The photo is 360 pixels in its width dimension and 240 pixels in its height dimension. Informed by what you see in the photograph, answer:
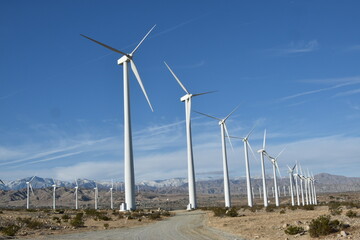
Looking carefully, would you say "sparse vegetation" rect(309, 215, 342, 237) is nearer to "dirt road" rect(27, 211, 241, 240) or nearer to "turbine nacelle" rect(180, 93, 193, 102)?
"dirt road" rect(27, 211, 241, 240)

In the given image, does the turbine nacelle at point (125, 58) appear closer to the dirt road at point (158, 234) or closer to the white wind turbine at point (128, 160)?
the white wind turbine at point (128, 160)

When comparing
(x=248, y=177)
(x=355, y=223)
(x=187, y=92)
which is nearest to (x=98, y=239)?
(x=355, y=223)

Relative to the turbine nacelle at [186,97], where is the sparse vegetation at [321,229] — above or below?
below

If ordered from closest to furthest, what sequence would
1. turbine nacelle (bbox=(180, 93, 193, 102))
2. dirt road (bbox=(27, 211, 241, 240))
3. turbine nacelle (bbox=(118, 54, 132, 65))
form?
dirt road (bbox=(27, 211, 241, 240)) → turbine nacelle (bbox=(118, 54, 132, 65)) → turbine nacelle (bbox=(180, 93, 193, 102))

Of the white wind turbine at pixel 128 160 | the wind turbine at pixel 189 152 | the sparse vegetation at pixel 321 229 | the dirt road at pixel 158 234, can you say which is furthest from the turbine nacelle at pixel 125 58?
the sparse vegetation at pixel 321 229

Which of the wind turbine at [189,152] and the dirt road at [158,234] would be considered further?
the wind turbine at [189,152]

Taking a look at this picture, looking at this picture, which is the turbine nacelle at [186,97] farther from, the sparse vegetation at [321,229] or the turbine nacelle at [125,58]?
the sparse vegetation at [321,229]

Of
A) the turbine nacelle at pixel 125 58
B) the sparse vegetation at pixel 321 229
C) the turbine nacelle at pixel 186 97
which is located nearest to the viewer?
the sparse vegetation at pixel 321 229

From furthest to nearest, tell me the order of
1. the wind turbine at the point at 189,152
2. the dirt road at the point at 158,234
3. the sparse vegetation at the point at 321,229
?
the wind turbine at the point at 189,152
the dirt road at the point at 158,234
the sparse vegetation at the point at 321,229

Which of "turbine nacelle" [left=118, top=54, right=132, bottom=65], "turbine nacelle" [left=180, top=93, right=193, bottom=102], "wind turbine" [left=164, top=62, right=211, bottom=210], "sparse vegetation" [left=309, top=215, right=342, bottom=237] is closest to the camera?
"sparse vegetation" [left=309, top=215, right=342, bottom=237]

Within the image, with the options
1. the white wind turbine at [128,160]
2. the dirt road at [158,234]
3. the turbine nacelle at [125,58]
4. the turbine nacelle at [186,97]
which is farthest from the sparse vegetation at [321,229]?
the turbine nacelle at [186,97]

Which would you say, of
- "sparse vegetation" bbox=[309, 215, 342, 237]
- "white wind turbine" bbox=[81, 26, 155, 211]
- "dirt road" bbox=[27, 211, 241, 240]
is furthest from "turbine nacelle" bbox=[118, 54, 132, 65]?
"sparse vegetation" bbox=[309, 215, 342, 237]

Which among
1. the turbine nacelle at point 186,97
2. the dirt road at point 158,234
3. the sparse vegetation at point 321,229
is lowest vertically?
the dirt road at point 158,234

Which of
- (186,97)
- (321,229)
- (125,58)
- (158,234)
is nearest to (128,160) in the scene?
(125,58)
